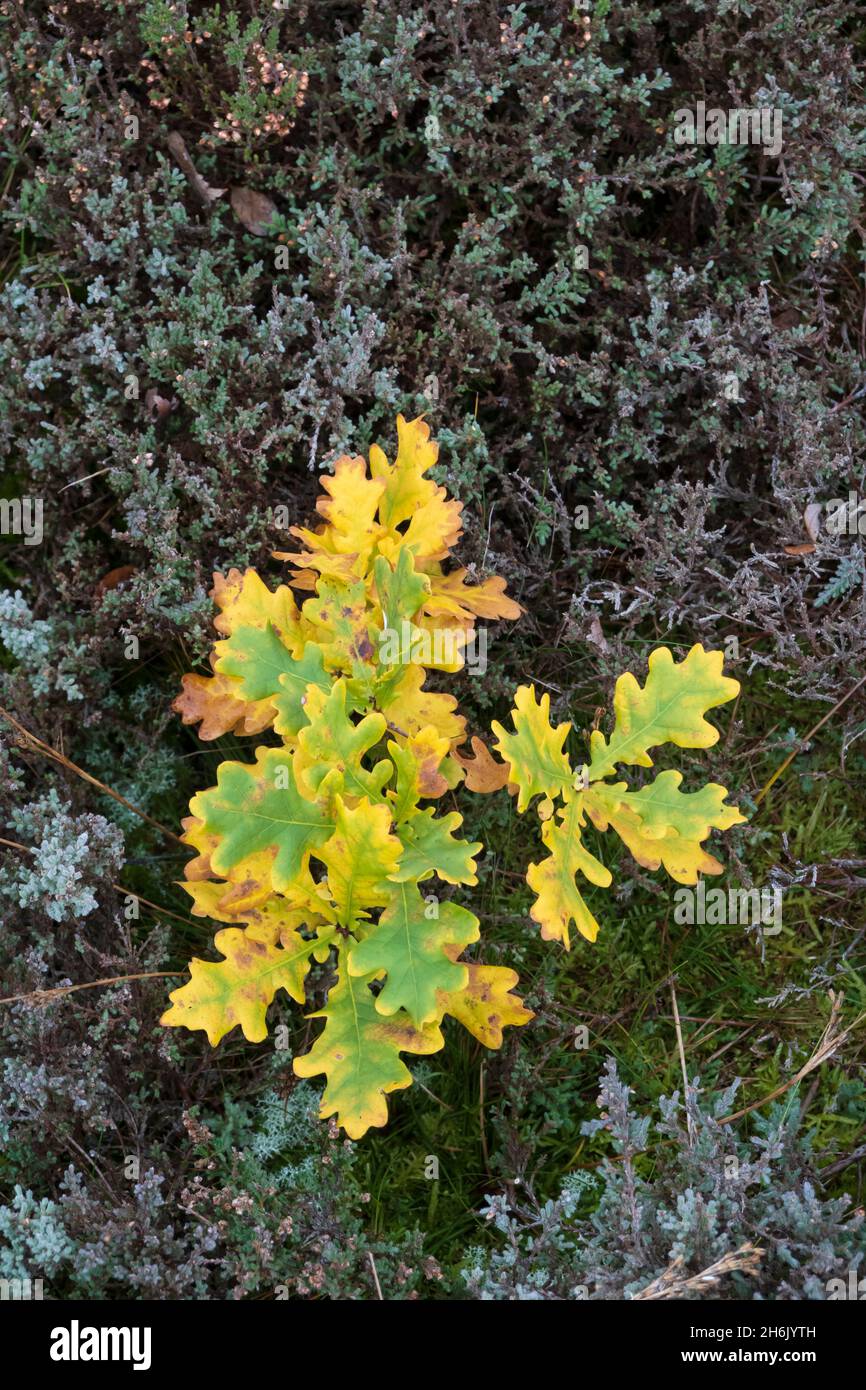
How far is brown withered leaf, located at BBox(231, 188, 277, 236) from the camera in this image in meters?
3.38

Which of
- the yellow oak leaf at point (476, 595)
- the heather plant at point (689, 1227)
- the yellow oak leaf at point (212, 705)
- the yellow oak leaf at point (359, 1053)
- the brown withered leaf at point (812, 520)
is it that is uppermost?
the brown withered leaf at point (812, 520)

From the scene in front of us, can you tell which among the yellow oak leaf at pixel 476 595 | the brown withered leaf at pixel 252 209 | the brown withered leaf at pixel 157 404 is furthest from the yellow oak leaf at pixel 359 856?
the brown withered leaf at pixel 252 209

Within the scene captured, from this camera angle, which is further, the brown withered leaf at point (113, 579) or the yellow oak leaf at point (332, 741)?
the brown withered leaf at point (113, 579)

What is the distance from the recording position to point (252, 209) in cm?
339

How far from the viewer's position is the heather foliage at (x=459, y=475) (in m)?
3.04

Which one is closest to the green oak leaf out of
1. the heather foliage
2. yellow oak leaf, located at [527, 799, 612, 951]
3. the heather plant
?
yellow oak leaf, located at [527, 799, 612, 951]

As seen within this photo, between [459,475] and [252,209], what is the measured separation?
0.97 metres

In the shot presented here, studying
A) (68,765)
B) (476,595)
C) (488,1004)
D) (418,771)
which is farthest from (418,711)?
(68,765)

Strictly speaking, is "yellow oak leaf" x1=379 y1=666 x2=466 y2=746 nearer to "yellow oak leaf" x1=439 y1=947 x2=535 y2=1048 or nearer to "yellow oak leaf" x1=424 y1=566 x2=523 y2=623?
"yellow oak leaf" x1=424 y1=566 x2=523 y2=623

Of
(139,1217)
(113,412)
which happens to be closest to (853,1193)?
(139,1217)

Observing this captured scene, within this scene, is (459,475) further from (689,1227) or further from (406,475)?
(689,1227)

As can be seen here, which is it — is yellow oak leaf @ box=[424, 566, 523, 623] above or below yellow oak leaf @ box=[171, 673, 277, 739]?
above

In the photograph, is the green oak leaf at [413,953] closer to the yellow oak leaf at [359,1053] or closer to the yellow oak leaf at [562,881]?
the yellow oak leaf at [359,1053]

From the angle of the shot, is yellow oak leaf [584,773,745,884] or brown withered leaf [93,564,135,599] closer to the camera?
yellow oak leaf [584,773,745,884]
